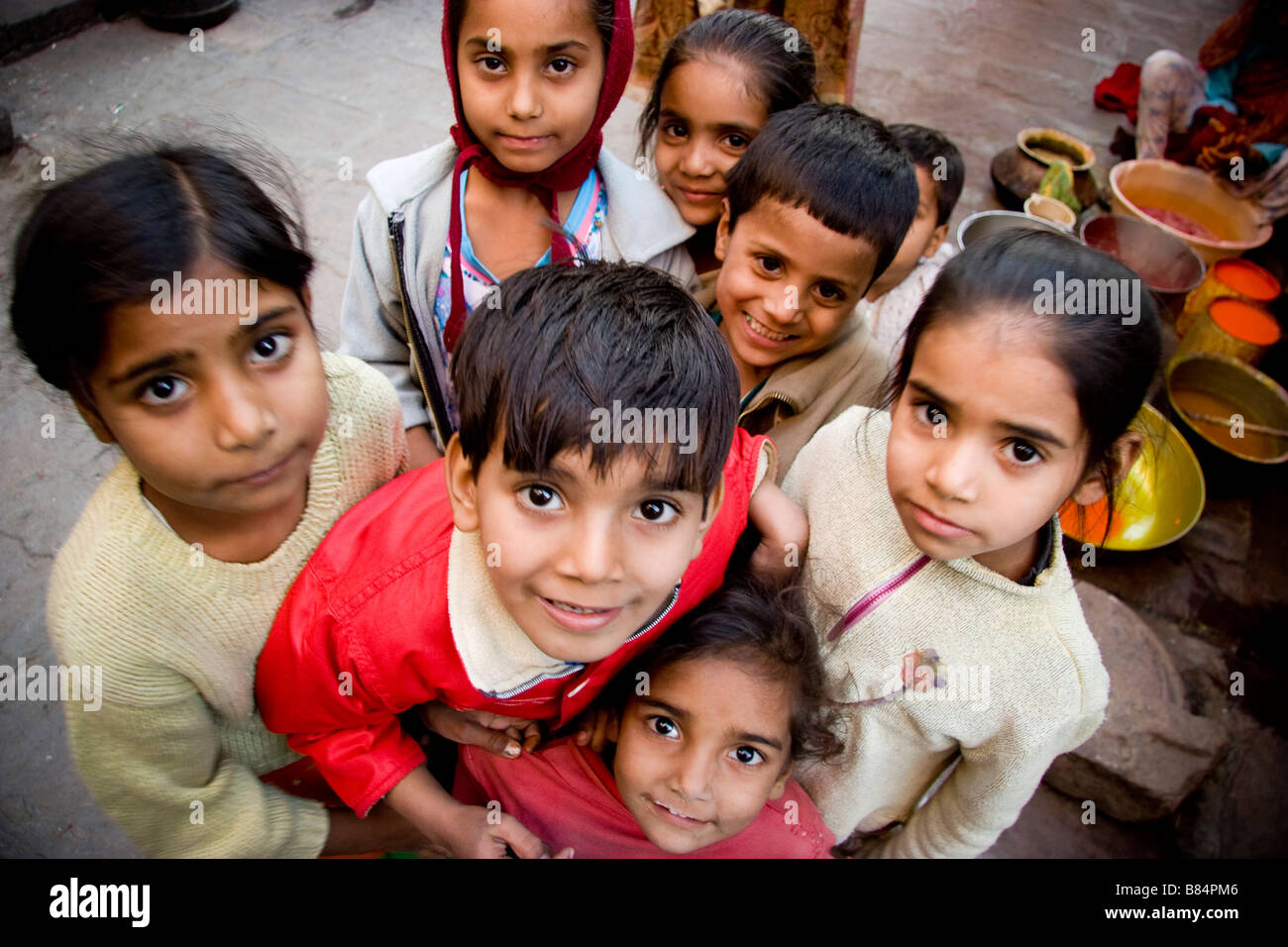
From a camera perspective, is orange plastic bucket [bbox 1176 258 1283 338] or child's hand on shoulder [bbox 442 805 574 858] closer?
child's hand on shoulder [bbox 442 805 574 858]

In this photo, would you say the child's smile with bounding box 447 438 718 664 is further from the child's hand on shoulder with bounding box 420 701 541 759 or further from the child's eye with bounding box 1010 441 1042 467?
the child's eye with bounding box 1010 441 1042 467

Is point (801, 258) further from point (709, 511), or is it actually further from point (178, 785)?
point (178, 785)

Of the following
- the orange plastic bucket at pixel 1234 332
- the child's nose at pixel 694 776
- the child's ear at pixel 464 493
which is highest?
the child's ear at pixel 464 493

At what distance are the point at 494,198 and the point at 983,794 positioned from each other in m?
1.58

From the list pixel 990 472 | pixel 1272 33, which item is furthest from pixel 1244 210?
pixel 990 472

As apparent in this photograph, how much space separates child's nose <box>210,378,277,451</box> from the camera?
39.6 inches

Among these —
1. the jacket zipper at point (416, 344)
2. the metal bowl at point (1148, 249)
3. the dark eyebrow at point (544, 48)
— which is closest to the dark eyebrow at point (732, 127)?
the dark eyebrow at point (544, 48)

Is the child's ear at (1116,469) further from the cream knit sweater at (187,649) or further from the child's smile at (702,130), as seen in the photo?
the cream knit sweater at (187,649)

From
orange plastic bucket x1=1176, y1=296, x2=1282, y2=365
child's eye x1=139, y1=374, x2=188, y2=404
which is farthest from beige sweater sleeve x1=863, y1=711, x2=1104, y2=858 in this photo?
orange plastic bucket x1=1176, y1=296, x2=1282, y2=365

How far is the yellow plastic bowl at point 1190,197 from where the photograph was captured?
4.26 metres

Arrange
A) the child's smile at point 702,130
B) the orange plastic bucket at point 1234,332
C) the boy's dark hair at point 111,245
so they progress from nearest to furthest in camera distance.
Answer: the boy's dark hair at point 111,245 < the child's smile at point 702,130 < the orange plastic bucket at point 1234,332

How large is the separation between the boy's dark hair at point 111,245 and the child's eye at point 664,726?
0.96 m

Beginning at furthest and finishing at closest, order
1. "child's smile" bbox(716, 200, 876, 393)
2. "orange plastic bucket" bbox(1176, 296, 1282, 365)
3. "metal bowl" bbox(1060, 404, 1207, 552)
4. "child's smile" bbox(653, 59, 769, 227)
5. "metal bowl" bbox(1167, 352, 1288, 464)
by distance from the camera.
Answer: "orange plastic bucket" bbox(1176, 296, 1282, 365)
"metal bowl" bbox(1167, 352, 1288, 464)
"metal bowl" bbox(1060, 404, 1207, 552)
"child's smile" bbox(653, 59, 769, 227)
"child's smile" bbox(716, 200, 876, 393)

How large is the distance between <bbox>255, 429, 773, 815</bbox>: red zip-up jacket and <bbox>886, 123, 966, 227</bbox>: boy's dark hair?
1489 mm
